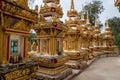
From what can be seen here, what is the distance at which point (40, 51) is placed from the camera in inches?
415

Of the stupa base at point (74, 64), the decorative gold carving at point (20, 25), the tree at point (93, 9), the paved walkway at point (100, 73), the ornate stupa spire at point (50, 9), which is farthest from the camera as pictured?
the tree at point (93, 9)

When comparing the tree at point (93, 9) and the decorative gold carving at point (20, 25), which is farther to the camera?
the tree at point (93, 9)

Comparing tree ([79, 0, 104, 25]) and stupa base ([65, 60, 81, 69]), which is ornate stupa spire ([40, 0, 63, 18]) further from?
tree ([79, 0, 104, 25])

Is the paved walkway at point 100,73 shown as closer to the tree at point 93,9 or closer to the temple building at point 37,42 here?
the temple building at point 37,42

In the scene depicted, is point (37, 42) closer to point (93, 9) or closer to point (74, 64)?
point (74, 64)

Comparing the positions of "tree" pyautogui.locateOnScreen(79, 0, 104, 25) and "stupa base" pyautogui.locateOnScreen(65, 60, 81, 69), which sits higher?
"tree" pyautogui.locateOnScreen(79, 0, 104, 25)

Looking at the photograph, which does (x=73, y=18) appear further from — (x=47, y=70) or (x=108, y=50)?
(x=108, y=50)

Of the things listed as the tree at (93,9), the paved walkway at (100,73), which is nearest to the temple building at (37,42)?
the paved walkway at (100,73)

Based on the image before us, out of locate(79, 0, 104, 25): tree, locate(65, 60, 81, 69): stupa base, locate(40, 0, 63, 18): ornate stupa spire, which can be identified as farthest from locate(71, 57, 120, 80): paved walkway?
locate(79, 0, 104, 25): tree

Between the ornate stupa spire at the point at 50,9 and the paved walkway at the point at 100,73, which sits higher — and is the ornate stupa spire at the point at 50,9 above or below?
above

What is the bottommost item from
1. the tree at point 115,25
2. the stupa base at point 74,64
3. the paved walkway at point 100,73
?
the paved walkway at point 100,73

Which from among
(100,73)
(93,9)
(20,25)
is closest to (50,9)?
(20,25)

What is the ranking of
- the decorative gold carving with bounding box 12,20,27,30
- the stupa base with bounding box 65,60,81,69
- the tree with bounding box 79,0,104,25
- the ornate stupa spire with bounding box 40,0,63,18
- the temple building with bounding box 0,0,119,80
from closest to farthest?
the temple building with bounding box 0,0,119,80 → the decorative gold carving with bounding box 12,20,27,30 → the ornate stupa spire with bounding box 40,0,63,18 → the stupa base with bounding box 65,60,81,69 → the tree with bounding box 79,0,104,25

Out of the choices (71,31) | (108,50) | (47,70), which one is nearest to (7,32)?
(47,70)
